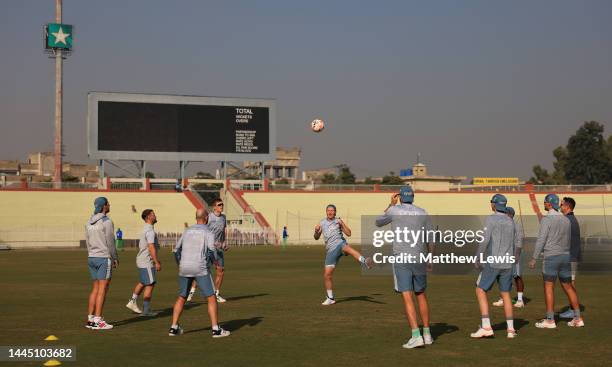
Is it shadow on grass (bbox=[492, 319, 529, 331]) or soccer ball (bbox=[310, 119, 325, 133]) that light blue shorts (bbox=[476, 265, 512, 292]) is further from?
soccer ball (bbox=[310, 119, 325, 133])

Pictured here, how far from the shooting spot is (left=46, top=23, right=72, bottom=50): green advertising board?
7369 centimetres

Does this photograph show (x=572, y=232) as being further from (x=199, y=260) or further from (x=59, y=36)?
(x=59, y=36)

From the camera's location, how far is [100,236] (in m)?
13.0

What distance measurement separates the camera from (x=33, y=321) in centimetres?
1409

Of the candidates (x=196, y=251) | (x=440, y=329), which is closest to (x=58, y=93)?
(x=196, y=251)

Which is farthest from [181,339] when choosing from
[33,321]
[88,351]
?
[33,321]

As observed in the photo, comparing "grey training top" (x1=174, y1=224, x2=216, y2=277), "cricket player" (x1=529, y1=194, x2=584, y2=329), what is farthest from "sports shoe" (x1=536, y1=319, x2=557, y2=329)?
"grey training top" (x1=174, y1=224, x2=216, y2=277)

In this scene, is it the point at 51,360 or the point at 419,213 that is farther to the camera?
the point at 419,213

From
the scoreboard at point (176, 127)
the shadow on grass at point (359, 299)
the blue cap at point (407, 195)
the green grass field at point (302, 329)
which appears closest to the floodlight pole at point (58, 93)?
the scoreboard at point (176, 127)

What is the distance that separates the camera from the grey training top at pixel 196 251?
12.1 meters

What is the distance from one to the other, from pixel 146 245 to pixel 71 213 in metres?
52.0

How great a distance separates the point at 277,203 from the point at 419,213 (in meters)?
59.2

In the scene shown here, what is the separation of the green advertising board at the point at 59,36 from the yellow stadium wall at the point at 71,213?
50.6 ft

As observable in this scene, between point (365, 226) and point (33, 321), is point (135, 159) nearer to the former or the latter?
point (365, 226)
